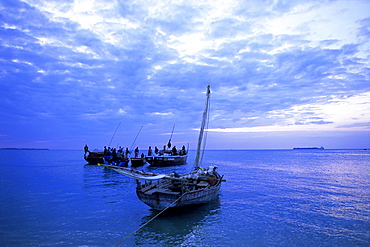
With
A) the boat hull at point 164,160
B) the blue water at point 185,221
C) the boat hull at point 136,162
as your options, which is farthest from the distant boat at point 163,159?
the blue water at point 185,221

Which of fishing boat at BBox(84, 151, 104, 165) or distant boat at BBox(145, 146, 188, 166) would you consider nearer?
distant boat at BBox(145, 146, 188, 166)

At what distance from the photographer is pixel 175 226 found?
11.1 m

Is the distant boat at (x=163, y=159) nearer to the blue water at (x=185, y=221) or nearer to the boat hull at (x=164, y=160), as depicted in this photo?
the boat hull at (x=164, y=160)

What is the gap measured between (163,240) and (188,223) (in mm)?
2346

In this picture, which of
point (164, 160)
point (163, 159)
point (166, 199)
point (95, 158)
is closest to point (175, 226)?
point (166, 199)

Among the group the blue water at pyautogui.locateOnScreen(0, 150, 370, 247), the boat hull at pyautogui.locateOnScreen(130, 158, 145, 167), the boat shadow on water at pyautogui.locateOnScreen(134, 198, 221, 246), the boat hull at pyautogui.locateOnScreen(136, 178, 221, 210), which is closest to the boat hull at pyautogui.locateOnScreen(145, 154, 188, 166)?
the boat hull at pyautogui.locateOnScreen(130, 158, 145, 167)

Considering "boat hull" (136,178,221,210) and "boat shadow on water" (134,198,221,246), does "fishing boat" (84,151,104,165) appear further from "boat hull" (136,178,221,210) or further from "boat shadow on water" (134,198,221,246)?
"boat hull" (136,178,221,210)

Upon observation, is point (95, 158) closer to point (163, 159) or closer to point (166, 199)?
point (163, 159)

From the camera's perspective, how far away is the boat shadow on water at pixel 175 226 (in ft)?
31.9

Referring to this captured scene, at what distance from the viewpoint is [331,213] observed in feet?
46.8

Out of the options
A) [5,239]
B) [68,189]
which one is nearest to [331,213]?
[5,239]

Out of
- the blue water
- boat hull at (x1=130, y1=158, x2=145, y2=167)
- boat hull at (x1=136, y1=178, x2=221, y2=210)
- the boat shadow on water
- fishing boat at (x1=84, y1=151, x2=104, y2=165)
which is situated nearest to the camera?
the boat shadow on water

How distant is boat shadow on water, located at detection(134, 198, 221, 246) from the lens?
31.9ft

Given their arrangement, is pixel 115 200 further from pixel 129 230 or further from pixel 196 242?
pixel 196 242
